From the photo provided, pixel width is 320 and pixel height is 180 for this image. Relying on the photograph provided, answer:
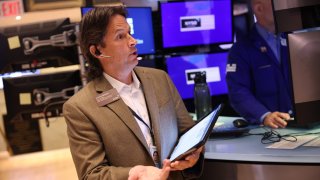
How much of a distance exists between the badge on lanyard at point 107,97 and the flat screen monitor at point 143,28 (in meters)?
1.49

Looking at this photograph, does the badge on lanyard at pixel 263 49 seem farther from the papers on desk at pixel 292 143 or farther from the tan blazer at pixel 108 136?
the tan blazer at pixel 108 136

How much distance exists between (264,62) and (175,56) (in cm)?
96

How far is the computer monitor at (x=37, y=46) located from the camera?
10.2 ft

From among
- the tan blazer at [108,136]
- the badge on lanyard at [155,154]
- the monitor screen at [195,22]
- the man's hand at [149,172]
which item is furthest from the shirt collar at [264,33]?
the man's hand at [149,172]

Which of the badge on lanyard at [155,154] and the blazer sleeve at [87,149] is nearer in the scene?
the blazer sleeve at [87,149]

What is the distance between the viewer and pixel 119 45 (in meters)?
1.69

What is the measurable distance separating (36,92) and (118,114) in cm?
167

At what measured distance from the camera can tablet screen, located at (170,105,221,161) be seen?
1.43 metres

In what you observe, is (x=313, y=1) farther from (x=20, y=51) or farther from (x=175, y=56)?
(x=20, y=51)

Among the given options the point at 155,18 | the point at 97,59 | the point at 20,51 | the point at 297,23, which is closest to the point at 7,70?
the point at 20,51

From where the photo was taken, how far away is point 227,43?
11.5 ft

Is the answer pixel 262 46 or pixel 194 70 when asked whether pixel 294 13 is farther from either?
pixel 194 70

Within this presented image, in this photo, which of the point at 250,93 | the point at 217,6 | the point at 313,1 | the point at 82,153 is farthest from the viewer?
the point at 217,6

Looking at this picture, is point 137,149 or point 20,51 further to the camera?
point 20,51
